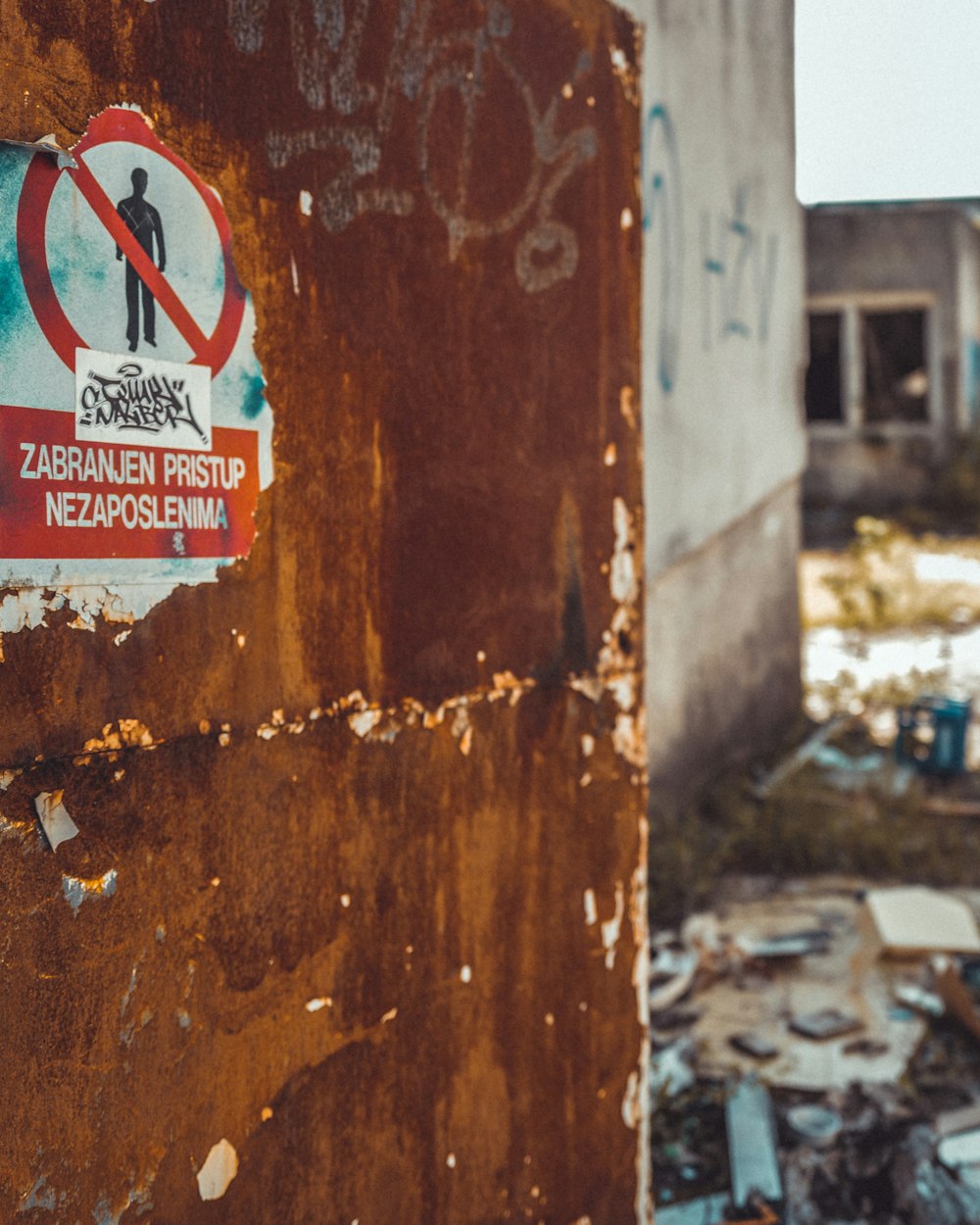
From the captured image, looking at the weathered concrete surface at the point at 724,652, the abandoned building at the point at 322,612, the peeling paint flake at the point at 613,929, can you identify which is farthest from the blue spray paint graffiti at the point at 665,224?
the peeling paint flake at the point at 613,929

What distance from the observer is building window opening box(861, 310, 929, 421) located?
13.1 metres

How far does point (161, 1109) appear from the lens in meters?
1.21

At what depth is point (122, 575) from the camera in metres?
1.14

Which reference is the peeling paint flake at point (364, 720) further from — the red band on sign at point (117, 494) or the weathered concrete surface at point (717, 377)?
the weathered concrete surface at point (717, 377)

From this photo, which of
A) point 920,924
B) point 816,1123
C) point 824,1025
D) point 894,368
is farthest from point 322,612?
point 894,368

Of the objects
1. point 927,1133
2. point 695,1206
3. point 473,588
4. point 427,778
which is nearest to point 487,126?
point 473,588

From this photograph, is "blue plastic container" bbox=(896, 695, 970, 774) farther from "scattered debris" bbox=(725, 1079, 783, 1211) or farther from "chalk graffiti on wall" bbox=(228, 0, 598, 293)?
"chalk graffiti on wall" bbox=(228, 0, 598, 293)

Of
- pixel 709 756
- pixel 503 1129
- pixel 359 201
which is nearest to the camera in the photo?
pixel 359 201

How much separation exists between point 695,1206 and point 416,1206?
4.72 ft

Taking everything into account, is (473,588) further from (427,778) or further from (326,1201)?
(326,1201)

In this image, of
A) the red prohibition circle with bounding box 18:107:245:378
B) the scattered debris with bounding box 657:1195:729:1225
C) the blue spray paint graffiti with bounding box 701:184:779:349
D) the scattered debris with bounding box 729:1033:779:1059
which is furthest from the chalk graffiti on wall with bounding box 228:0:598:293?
the blue spray paint graffiti with bounding box 701:184:779:349

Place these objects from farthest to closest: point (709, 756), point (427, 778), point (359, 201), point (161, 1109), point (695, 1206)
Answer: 1. point (709, 756)
2. point (695, 1206)
3. point (427, 778)
4. point (359, 201)
5. point (161, 1109)

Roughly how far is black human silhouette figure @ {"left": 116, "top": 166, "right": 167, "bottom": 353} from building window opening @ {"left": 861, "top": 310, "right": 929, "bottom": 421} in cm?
1295

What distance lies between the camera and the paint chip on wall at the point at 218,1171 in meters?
1.26
